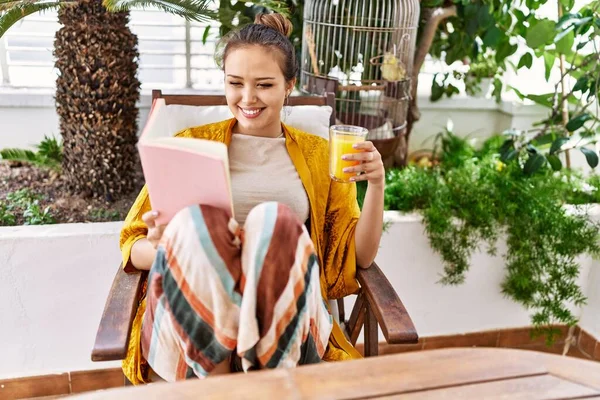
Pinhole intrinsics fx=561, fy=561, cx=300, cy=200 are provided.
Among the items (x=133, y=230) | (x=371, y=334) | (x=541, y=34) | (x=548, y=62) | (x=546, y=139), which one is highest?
(x=541, y=34)

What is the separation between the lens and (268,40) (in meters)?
1.42

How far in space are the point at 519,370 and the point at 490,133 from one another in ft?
7.73

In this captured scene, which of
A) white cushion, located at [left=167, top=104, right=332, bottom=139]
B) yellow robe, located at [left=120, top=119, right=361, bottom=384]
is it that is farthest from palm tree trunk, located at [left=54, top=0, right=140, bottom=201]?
yellow robe, located at [left=120, top=119, right=361, bottom=384]

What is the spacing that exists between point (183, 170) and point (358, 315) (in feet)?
2.37

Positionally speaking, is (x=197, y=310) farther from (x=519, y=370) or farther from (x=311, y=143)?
(x=311, y=143)

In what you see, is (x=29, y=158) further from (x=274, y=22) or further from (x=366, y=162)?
(x=366, y=162)

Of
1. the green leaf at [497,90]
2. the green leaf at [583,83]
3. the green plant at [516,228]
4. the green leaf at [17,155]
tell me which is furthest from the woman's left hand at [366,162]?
the green leaf at [497,90]

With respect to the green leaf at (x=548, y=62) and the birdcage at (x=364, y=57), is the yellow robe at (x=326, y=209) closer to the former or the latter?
the birdcage at (x=364, y=57)

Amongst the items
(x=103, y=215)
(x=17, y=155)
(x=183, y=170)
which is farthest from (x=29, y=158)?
(x=183, y=170)

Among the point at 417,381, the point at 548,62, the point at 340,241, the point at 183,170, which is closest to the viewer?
the point at 417,381

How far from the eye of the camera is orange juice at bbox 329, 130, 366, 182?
50.6 inches

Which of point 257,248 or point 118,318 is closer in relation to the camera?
point 257,248

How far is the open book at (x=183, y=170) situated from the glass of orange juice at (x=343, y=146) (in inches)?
13.3

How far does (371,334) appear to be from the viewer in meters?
1.44
